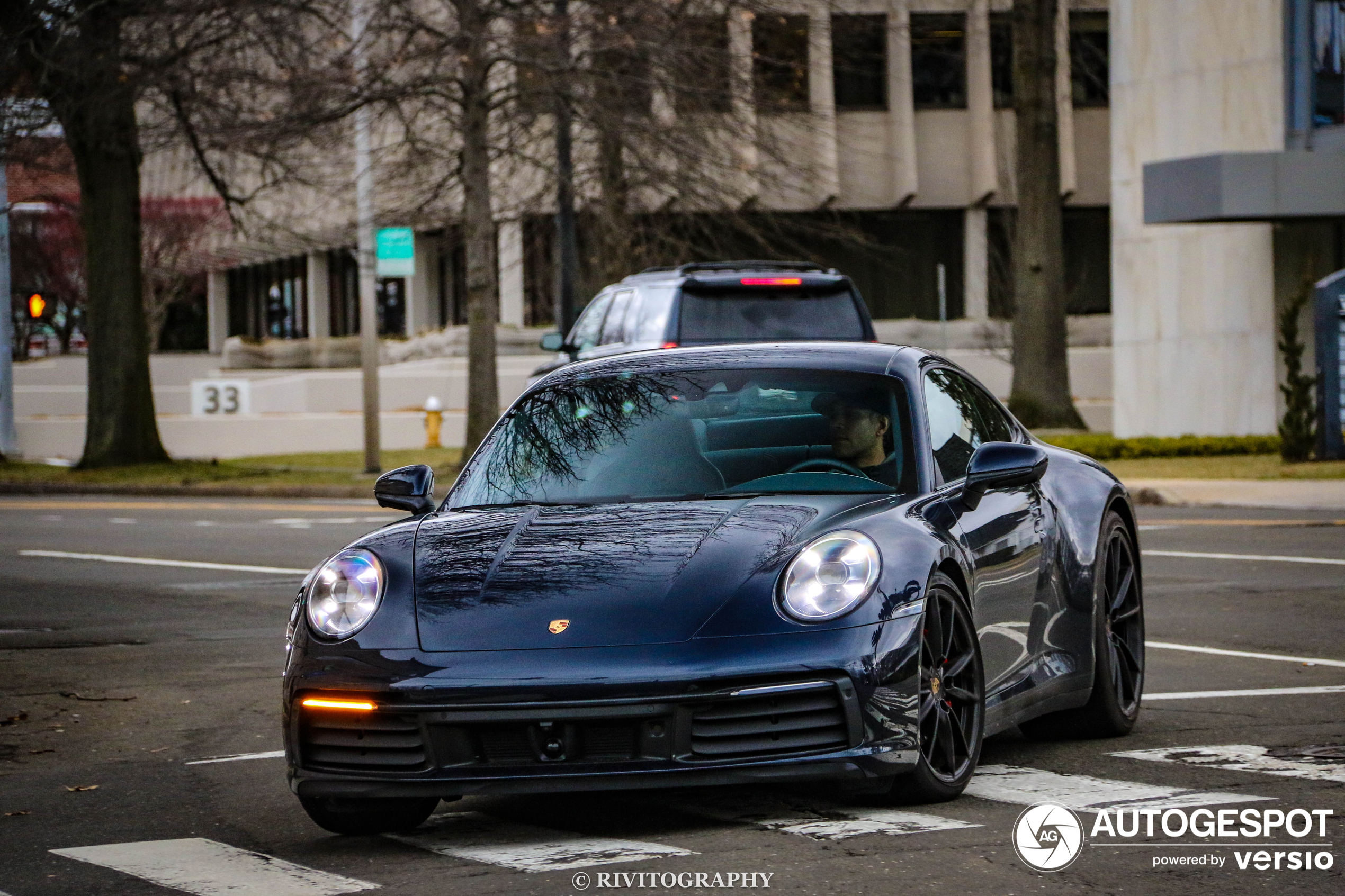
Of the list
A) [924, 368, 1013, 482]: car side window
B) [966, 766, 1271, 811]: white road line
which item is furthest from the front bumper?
[924, 368, 1013, 482]: car side window

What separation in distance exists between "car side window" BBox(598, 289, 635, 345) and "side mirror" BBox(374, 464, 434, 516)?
9.90m

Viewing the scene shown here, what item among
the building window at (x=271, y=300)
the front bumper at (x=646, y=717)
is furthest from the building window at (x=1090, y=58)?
the front bumper at (x=646, y=717)

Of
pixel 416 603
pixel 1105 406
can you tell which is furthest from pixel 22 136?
pixel 416 603

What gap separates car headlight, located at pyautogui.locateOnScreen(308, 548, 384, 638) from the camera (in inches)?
237

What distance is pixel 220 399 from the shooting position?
151ft

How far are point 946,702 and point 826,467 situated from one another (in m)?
1.00

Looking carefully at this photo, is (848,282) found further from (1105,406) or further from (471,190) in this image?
(1105,406)

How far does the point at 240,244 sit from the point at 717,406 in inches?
2443

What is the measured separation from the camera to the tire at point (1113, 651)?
24.6 ft

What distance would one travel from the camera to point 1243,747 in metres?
7.15

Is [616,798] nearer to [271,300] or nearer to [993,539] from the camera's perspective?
[993,539]

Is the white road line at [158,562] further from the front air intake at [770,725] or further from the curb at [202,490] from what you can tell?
the front air intake at [770,725]

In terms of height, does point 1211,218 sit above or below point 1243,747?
above

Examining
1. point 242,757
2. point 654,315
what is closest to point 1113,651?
point 242,757
